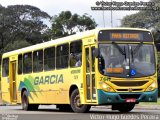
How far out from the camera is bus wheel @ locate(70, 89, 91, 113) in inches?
856

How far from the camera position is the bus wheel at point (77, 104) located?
2175cm

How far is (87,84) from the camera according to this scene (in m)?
21.3

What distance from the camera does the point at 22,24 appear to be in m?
110

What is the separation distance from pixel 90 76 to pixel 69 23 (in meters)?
73.3

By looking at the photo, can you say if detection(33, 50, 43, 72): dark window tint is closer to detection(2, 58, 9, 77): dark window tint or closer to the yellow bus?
the yellow bus

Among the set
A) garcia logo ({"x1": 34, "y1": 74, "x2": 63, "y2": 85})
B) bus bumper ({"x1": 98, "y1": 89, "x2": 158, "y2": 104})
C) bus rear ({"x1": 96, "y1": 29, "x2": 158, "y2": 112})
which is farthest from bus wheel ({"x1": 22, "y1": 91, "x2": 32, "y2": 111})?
bus bumper ({"x1": 98, "y1": 89, "x2": 158, "y2": 104})

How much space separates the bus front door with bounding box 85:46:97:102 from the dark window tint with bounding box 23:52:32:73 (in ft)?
20.9

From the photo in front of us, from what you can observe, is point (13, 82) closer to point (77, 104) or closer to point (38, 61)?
point (38, 61)

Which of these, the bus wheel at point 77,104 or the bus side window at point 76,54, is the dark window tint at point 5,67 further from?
the bus wheel at point 77,104

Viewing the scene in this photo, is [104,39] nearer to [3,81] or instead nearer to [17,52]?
[17,52]

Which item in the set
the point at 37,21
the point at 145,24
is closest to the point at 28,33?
the point at 37,21

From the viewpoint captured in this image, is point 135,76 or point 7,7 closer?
point 135,76

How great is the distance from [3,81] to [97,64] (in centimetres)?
1157

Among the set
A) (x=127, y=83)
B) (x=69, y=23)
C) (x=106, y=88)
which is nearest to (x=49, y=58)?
(x=106, y=88)
